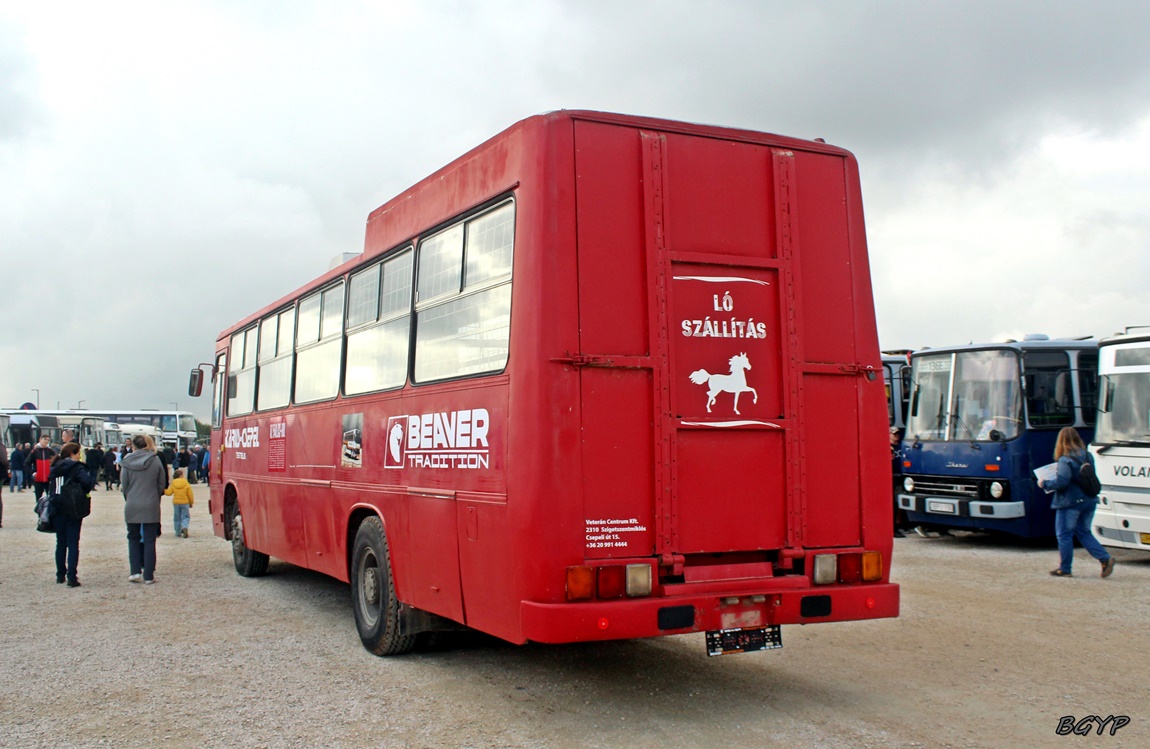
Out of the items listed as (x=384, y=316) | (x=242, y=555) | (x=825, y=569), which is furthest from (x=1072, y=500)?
(x=242, y=555)

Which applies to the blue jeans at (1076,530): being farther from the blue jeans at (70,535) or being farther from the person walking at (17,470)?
the person walking at (17,470)

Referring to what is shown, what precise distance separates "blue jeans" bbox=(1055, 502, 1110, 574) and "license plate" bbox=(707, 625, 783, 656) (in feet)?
23.2

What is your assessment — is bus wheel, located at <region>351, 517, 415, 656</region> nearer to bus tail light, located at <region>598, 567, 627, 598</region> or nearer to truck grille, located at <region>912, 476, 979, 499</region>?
bus tail light, located at <region>598, 567, 627, 598</region>

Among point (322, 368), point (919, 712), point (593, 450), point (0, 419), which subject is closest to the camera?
point (593, 450)

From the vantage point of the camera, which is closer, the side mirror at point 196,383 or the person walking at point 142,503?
the person walking at point 142,503

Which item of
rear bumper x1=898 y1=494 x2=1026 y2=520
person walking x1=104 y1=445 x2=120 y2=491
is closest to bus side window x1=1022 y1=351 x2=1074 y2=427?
rear bumper x1=898 y1=494 x2=1026 y2=520

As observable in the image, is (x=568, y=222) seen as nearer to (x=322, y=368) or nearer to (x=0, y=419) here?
(x=322, y=368)

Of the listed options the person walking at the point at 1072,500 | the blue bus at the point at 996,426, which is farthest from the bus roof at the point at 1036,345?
the person walking at the point at 1072,500

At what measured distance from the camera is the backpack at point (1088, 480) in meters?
11.5

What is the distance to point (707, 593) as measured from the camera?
582cm

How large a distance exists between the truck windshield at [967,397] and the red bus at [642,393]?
30.7 ft

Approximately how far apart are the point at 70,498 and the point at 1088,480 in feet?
36.9

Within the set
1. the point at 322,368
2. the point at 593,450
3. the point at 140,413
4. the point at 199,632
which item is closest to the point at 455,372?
the point at 593,450

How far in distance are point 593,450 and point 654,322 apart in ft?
2.77
